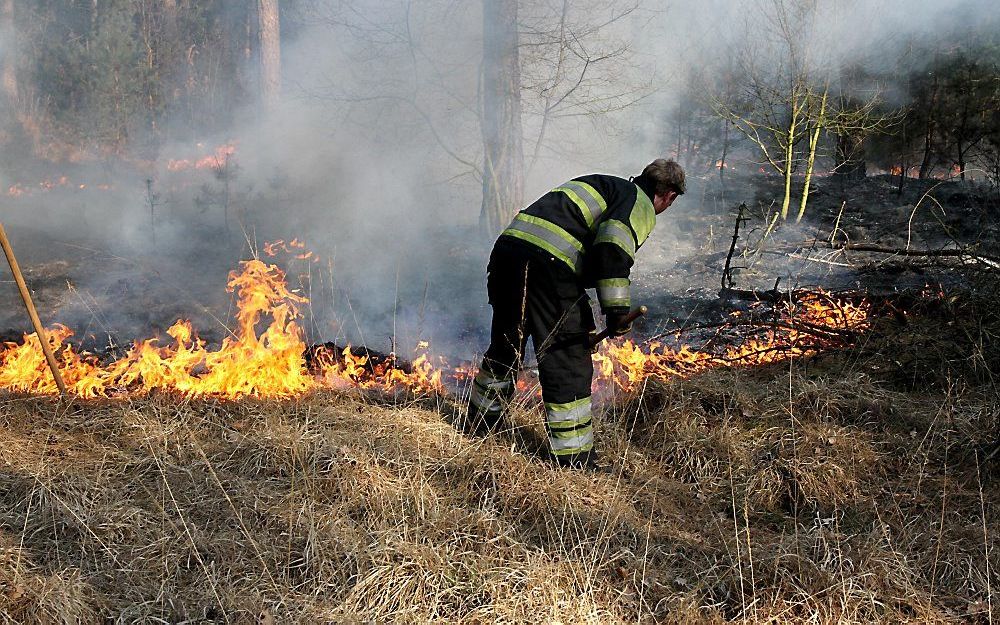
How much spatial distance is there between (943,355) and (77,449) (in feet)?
18.1

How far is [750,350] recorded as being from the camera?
560cm

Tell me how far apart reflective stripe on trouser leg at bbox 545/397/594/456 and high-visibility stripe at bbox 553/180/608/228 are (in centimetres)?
104

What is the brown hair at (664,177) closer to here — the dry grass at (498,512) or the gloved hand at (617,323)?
the gloved hand at (617,323)

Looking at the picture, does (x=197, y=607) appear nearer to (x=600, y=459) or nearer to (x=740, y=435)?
(x=600, y=459)

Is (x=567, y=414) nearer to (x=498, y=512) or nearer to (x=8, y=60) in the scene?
(x=498, y=512)

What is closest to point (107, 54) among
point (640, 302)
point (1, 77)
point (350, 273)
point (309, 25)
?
point (1, 77)

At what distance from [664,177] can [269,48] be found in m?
11.2

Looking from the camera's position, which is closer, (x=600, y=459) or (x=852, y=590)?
(x=852, y=590)

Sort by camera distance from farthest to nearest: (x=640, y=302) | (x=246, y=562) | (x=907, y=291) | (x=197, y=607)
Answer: (x=640, y=302)
(x=907, y=291)
(x=246, y=562)
(x=197, y=607)

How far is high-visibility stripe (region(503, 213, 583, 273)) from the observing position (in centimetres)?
380

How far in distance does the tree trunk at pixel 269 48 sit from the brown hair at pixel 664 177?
36.1 ft

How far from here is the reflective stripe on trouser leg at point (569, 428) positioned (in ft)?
12.3

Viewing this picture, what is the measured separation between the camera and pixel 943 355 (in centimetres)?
465

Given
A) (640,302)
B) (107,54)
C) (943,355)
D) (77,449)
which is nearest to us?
(77,449)
